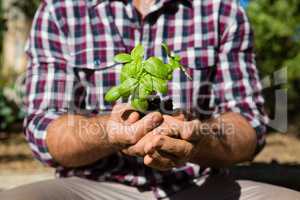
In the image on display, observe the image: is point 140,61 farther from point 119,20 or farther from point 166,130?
point 119,20

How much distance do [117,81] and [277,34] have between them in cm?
Answer: 376

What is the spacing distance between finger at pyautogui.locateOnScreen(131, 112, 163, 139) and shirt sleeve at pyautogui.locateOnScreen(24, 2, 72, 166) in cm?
64

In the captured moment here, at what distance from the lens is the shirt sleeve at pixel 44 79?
2.39 meters

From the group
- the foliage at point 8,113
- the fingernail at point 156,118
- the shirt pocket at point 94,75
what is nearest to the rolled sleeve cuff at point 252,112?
the shirt pocket at point 94,75

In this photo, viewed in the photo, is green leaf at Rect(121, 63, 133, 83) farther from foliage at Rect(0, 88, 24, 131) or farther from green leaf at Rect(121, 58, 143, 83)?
foliage at Rect(0, 88, 24, 131)

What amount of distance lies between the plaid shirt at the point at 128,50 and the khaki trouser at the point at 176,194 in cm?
5

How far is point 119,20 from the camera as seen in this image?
255 centimetres

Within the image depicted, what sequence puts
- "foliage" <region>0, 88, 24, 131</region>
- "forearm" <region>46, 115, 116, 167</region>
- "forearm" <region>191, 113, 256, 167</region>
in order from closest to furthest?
"forearm" <region>46, 115, 116, 167</region> → "forearm" <region>191, 113, 256, 167</region> → "foliage" <region>0, 88, 24, 131</region>

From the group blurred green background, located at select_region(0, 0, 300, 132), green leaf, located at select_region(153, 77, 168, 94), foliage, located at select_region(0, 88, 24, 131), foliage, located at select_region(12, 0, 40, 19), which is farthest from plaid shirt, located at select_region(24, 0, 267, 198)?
foliage, located at select_region(12, 0, 40, 19)

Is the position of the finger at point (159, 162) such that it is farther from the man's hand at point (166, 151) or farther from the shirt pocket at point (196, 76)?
the shirt pocket at point (196, 76)

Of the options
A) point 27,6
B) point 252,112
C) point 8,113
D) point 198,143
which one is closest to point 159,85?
point 198,143

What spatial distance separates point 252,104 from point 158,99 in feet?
2.46

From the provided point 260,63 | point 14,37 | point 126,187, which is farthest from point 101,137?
point 14,37

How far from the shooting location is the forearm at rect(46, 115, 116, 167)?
2.04 meters
